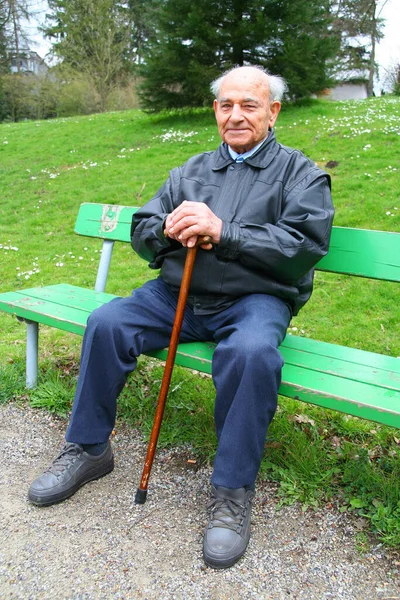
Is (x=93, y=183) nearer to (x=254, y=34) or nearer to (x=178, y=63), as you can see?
(x=178, y=63)

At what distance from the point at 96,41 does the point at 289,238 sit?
23.2 m

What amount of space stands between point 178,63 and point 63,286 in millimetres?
10961

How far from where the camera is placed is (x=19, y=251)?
693cm

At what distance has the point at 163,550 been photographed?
2.12 meters

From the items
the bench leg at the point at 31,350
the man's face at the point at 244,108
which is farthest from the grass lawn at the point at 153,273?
the man's face at the point at 244,108

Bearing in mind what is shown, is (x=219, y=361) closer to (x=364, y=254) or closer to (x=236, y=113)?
(x=364, y=254)

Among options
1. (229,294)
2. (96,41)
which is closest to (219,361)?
(229,294)

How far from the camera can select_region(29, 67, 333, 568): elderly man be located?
2146 millimetres

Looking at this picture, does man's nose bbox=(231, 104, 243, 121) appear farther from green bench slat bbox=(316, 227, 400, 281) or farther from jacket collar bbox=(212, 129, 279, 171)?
green bench slat bbox=(316, 227, 400, 281)

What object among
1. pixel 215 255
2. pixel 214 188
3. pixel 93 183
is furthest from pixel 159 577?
pixel 93 183

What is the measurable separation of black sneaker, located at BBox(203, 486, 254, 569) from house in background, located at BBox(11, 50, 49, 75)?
27.8m

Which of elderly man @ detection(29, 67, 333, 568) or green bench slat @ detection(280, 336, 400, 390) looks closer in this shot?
elderly man @ detection(29, 67, 333, 568)

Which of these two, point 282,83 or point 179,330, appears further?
point 282,83

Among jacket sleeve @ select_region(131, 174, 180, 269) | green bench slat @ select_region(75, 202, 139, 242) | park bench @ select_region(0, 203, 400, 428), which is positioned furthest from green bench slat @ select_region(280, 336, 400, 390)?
green bench slat @ select_region(75, 202, 139, 242)
